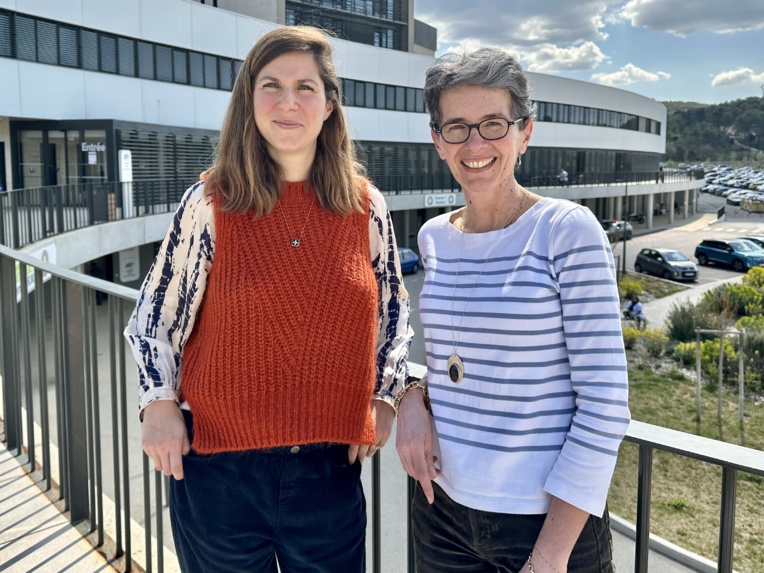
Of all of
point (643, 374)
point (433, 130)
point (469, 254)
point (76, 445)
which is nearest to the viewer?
point (469, 254)

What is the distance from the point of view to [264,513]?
196cm

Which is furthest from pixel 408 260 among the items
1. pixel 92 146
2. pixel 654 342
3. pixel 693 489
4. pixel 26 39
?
pixel 693 489

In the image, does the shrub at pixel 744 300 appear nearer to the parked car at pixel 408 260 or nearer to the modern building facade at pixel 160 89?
the parked car at pixel 408 260

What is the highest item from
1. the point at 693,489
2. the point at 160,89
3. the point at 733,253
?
the point at 160,89

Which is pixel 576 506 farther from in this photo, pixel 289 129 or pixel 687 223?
pixel 687 223

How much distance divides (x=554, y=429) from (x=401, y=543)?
866 centimetres

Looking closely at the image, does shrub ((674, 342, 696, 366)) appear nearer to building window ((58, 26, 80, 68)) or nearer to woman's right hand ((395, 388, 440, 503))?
woman's right hand ((395, 388, 440, 503))

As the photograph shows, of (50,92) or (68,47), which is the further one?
(68,47)

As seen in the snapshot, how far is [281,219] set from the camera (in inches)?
80.7

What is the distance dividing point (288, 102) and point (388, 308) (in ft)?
2.22

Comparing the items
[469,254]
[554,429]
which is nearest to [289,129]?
[469,254]

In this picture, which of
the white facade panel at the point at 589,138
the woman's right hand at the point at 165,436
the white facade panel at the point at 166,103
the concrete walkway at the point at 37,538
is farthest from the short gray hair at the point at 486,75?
the white facade panel at the point at 589,138

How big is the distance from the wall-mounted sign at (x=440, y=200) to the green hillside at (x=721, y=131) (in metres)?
133

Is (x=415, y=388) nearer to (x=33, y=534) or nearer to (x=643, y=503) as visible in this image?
(x=643, y=503)
